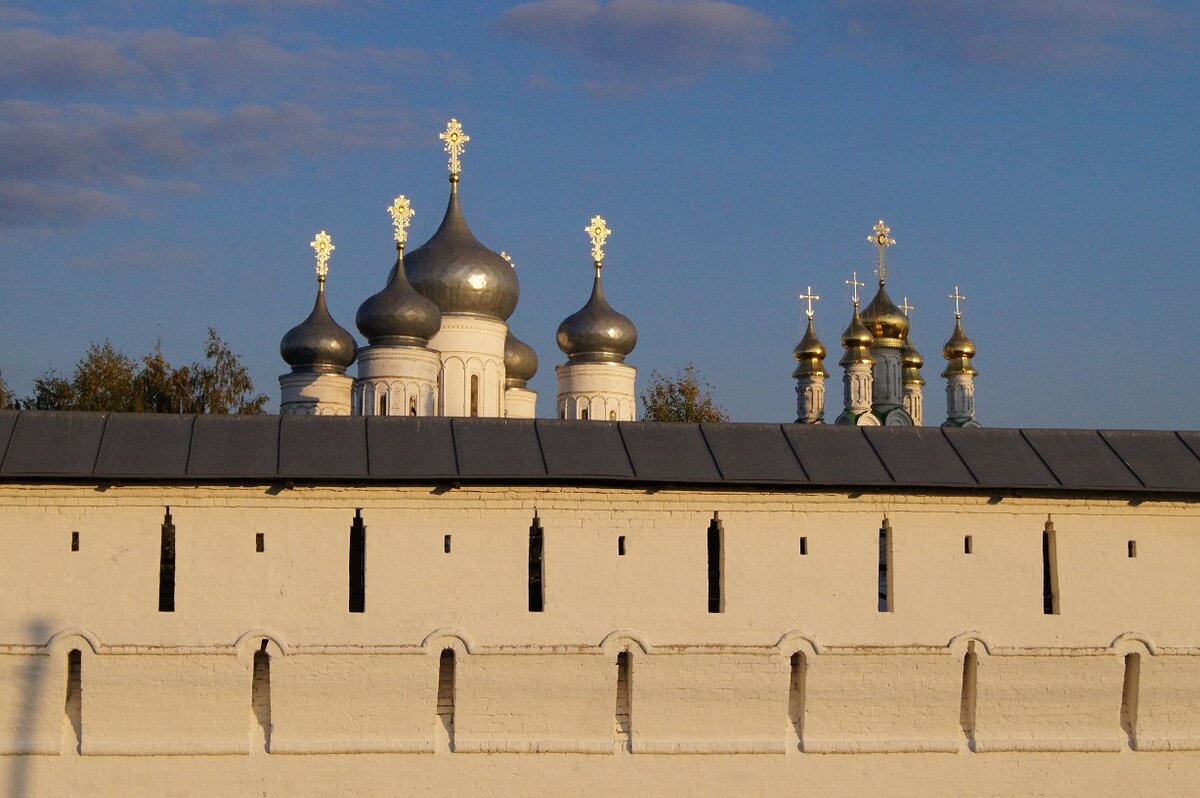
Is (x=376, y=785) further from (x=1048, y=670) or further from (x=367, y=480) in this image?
(x=1048, y=670)

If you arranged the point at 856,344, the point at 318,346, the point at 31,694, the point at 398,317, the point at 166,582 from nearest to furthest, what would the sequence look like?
the point at 31,694, the point at 166,582, the point at 398,317, the point at 318,346, the point at 856,344

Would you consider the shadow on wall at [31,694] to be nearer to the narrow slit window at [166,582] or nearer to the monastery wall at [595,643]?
the monastery wall at [595,643]

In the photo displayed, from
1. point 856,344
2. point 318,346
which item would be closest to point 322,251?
point 318,346

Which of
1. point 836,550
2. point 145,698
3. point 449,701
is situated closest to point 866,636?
point 836,550

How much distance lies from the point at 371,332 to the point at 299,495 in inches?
534

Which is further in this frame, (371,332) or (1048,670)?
(371,332)

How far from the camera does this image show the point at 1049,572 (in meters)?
12.6

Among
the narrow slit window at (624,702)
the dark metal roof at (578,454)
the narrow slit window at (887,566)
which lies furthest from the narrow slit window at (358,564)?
the narrow slit window at (887,566)

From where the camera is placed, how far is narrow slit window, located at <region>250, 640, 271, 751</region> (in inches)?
458

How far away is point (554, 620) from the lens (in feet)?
38.9

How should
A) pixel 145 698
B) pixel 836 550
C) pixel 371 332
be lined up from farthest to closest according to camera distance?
pixel 371 332, pixel 836 550, pixel 145 698

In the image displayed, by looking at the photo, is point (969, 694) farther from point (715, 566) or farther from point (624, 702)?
point (624, 702)

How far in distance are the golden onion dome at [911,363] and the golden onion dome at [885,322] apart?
3.38ft

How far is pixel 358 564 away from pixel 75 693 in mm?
2092
